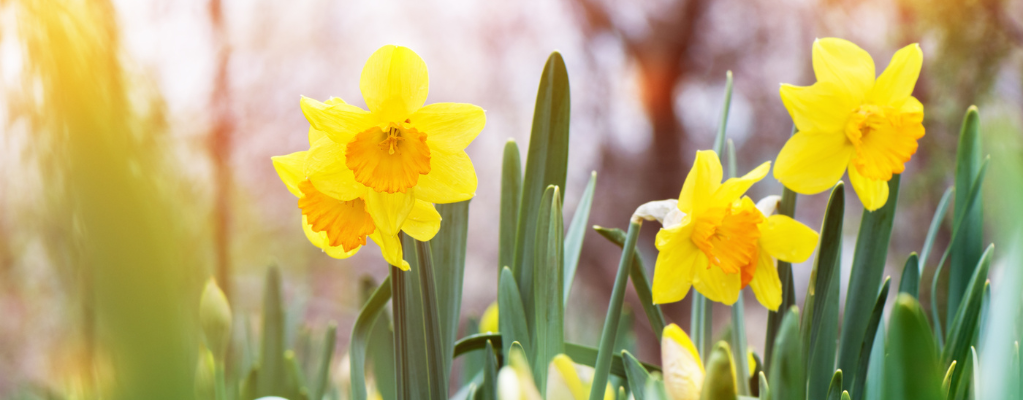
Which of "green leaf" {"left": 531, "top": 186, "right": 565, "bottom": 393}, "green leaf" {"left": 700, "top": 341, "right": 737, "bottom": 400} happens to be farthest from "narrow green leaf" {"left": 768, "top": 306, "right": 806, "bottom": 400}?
"green leaf" {"left": 531, "top": 186, "right": 565, "bottom": 393}

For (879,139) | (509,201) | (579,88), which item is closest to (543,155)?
(509,201)

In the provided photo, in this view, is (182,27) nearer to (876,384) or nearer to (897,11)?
(876,384)

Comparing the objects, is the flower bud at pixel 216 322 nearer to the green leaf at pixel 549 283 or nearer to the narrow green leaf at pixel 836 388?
the green leaf at pixel 549 283

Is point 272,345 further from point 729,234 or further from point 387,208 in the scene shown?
point 729,234

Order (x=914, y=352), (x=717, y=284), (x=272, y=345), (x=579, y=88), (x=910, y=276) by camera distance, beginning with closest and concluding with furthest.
A: 1. (x=914, y=352)
2. (x=717, y=284)
3. (x=910, y=276)
4. (x=272, y=345)
5. (x=579, y=88)

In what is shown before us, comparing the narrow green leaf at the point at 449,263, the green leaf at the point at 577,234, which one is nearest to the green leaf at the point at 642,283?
the green leaf at the point at 577,234

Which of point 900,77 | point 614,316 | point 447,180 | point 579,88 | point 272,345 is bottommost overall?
point 272,345
